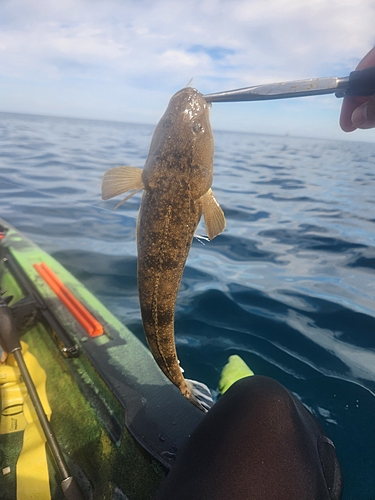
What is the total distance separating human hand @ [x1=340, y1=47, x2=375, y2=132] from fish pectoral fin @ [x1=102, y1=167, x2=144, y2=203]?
56.5 inches

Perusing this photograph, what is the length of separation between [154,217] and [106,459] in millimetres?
2183

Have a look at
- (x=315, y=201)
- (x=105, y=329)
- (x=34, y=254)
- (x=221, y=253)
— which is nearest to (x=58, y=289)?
(x=105, y=329)

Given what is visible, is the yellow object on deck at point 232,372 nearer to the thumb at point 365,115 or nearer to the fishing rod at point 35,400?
the fishing rod at point 35,400

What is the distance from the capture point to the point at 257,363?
4.94 meters

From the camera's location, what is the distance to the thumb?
2320mm

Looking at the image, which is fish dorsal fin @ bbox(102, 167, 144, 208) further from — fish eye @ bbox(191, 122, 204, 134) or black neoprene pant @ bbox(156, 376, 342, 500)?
black neoprene pant @ bbox(156, 376, 342, 500)

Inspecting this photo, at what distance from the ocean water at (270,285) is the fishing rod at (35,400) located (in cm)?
210

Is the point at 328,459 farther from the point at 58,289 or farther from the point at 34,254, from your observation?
the point at 34,254

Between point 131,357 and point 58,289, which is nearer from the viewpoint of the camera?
point 131,357

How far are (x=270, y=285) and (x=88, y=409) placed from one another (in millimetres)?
4604

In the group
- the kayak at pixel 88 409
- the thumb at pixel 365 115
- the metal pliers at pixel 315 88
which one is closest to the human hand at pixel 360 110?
the thumb at pixel 365 115

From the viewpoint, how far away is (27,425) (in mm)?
3557

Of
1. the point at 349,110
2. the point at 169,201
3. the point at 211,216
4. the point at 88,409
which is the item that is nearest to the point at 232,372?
the point at 88,409

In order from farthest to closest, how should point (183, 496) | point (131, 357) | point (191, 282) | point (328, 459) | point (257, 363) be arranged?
point (191, 282)
point (257, 363)
point (131, 357)
point (328, 459)
point (183, 496)
